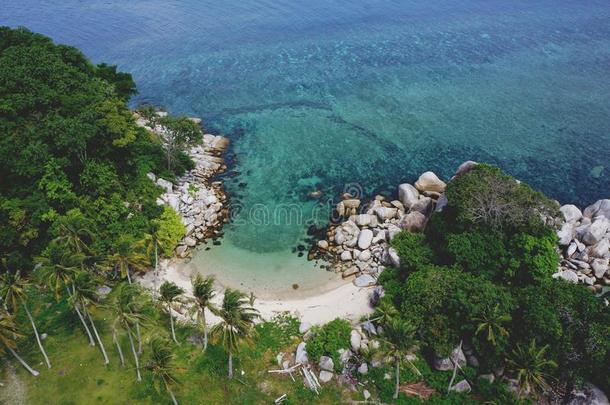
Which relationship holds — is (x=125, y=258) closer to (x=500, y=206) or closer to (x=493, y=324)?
(x=493, y=324)

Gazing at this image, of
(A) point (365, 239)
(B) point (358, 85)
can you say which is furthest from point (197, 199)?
(B) point (358, 85)

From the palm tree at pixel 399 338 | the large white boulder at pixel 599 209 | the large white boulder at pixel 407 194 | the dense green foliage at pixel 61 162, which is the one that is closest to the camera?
the palm tree at pixel 399 338

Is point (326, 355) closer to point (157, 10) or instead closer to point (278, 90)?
point (278, 90)

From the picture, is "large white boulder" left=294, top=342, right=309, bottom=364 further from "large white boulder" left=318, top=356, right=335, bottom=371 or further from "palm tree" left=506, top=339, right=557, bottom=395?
"palm tree" left=506, top=339, right=557, bottom=395

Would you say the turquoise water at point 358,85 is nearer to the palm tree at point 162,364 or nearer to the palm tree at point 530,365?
the palm tree at point 162,364

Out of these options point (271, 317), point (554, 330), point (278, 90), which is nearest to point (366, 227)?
point (271, 317)

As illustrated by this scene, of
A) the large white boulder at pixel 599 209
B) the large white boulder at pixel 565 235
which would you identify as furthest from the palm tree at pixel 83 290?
the large white boulder at pixel 599 209
